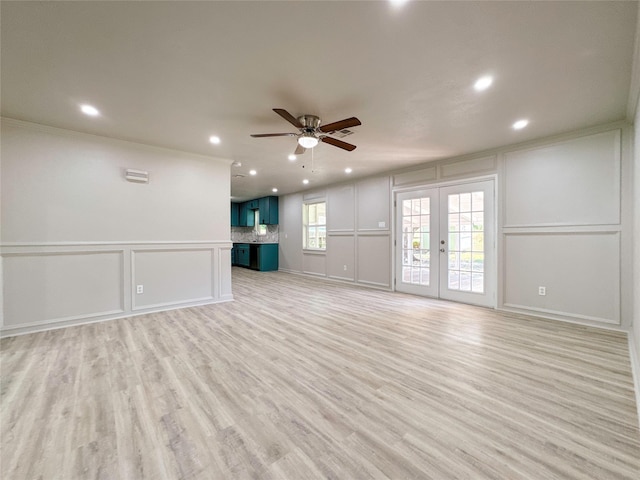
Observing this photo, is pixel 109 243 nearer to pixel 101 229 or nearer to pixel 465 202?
pixel 101 229

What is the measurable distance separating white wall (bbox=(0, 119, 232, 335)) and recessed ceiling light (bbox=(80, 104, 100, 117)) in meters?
0.80

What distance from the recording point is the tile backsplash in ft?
31.0

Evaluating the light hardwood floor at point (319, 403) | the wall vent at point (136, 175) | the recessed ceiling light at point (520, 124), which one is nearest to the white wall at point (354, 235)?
the recessed ceiling light at point (520, 124)

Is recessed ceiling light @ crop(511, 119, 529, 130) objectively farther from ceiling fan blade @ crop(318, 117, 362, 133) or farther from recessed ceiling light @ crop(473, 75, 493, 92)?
ceiling fan blade @ crop(318, 117, 362, 133)

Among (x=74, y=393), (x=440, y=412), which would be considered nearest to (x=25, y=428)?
(x=74, y=393)

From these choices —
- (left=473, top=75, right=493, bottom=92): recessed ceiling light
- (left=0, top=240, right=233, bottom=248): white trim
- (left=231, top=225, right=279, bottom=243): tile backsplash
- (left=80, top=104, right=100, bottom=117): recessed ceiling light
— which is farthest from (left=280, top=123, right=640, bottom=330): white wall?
(left=231, top=225, right=279, bottom=243): tile backsplash

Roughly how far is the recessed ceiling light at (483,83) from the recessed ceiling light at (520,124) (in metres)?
1.11

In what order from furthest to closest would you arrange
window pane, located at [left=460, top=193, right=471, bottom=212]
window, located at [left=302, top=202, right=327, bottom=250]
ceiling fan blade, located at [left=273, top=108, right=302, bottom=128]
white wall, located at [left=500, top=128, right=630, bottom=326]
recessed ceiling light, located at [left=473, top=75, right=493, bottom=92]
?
window, located at [left=302, top=202, right=327, bottom=250] < window pane, located at [left=460, top=193, right=471, bottom=212] < white wall, located at [left=500, top=128, right=630, bottom=326] < ceiling fan blade, located at [left=273, top=108, right=302, bottom=128] < recessed ceiling light, located at [left=473, top=75, right=493, bottom=92]

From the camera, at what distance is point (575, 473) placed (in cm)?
131

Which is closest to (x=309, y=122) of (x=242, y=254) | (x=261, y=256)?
(x=261, y=256)

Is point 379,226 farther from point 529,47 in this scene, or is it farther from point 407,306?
point 529,47

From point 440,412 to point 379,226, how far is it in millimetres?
4415

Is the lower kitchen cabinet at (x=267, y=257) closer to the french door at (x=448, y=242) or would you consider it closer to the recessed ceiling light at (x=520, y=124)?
the french door at (x=448, y=242)

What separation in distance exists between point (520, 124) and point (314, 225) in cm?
533
